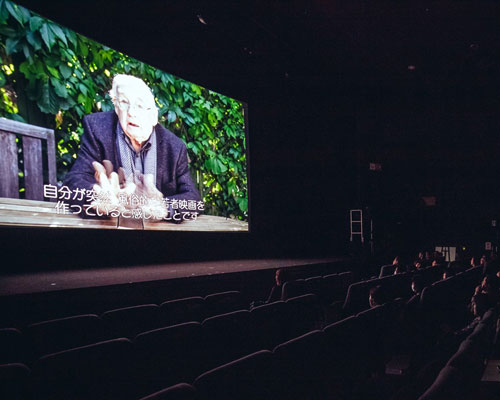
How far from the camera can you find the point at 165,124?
639 centimetres

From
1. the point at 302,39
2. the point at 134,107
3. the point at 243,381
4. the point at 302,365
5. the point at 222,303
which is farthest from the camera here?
the point at 302,39

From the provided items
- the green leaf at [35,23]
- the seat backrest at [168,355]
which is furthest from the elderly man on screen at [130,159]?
the seat backrest at [168,355]

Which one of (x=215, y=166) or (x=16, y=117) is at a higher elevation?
(x=16, y=117)

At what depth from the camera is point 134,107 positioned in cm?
585

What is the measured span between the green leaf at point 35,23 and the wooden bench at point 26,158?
3.67ft

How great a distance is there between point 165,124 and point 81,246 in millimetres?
2229

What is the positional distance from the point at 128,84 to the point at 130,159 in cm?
107

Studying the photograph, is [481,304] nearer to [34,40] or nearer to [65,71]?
[65,71]

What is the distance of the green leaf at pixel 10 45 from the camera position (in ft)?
14.6

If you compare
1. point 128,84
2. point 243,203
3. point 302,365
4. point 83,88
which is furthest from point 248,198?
point 302,365

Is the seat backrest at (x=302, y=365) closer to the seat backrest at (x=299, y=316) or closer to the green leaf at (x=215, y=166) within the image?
the seat backrest at (x=299, y=316)

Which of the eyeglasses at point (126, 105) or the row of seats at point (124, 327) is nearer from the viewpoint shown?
the row of seats at point (124, 327)

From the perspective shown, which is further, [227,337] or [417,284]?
[417,284]

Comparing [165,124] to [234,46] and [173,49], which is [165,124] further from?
[234,46]
